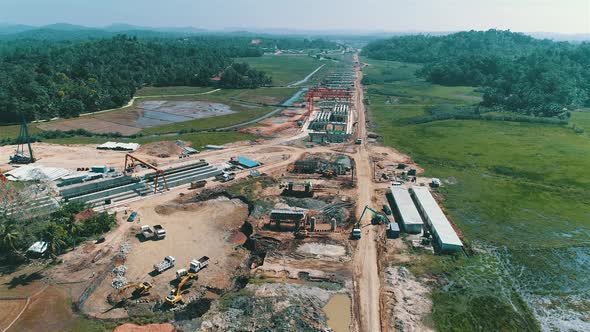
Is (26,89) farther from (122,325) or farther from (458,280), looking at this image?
(458,280)

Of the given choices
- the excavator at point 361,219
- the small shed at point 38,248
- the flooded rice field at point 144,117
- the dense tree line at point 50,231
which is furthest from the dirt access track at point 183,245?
the flooded rice field at point 144,117

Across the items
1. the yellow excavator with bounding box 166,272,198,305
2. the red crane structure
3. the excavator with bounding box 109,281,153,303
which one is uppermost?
the red crane structure

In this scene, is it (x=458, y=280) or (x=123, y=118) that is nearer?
(x=458, y=280)

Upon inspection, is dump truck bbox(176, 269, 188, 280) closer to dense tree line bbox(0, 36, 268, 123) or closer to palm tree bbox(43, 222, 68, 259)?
palm tree bbox(43, 222, 68, 259)

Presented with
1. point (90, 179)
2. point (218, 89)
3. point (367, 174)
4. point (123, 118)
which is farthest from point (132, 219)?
point (218, 89)

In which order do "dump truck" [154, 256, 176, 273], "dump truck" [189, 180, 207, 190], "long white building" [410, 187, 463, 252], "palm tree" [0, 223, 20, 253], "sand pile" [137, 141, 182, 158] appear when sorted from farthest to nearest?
"sand pile" [137, 141, 182, 158] → "dump truck" [189, 180, 207, 190] → "long white building" [410, 187, 463, 252] → "dump truck" [154, 256, 176, 273] → "palm tree" [0, 223, 20, 253]

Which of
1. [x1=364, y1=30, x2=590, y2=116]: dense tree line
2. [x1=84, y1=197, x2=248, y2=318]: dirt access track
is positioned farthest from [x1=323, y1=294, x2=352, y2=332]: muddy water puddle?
[x1=364, y1=30, x2=590, y2=116]: dense tree line
